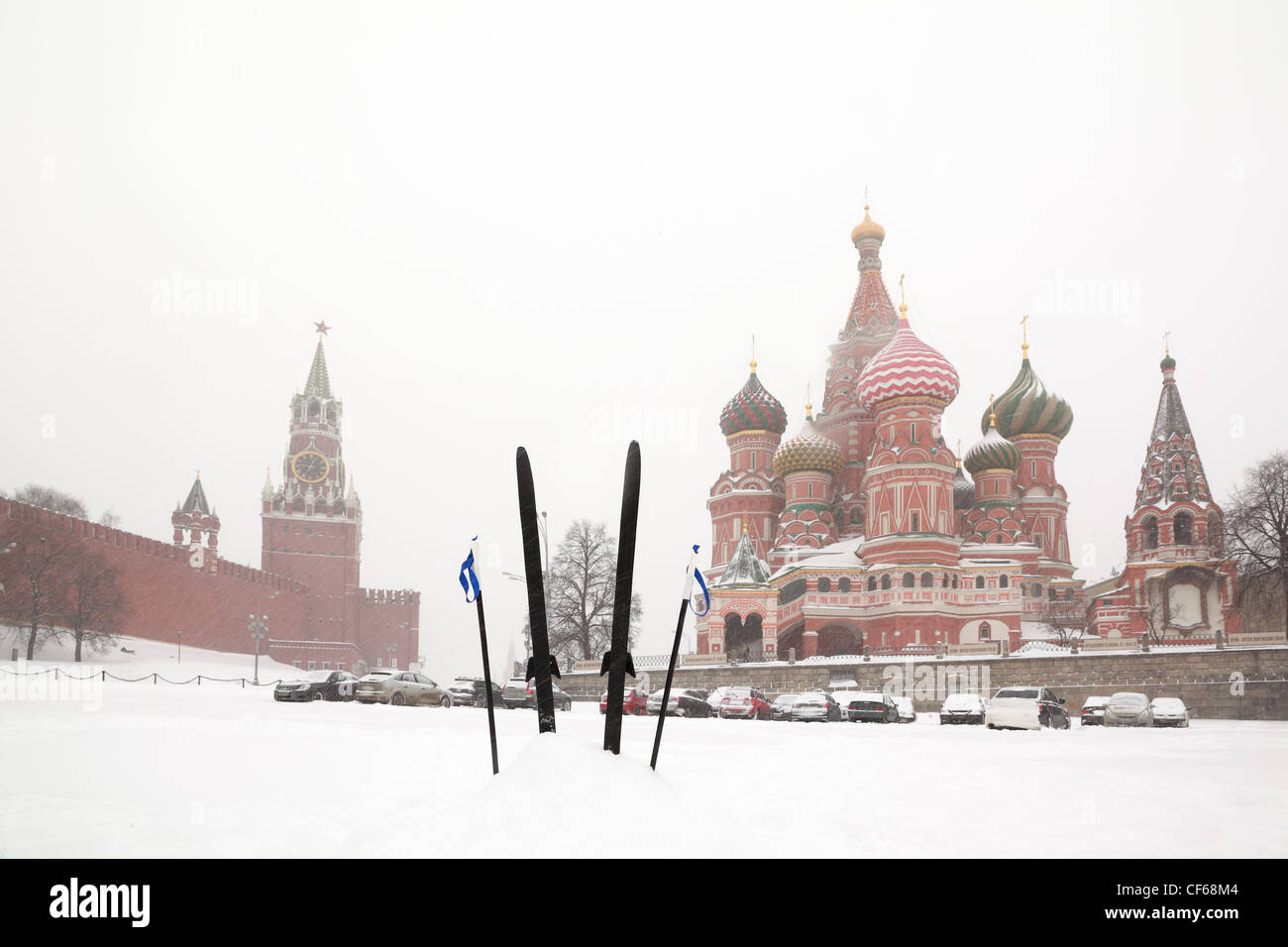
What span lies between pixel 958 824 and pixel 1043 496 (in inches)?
1893

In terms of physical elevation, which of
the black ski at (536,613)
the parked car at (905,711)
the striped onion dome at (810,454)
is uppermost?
the striped onion dome at (810,454)

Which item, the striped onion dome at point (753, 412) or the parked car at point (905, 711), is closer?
the parked car at point (905, 711)

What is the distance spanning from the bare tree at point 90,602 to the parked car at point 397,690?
26.3 meters

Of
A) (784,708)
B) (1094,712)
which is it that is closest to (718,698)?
(784,708)

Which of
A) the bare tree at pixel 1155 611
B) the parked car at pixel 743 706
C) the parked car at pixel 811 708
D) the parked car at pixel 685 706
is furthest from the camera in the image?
the bare tree at pixel 1155 611

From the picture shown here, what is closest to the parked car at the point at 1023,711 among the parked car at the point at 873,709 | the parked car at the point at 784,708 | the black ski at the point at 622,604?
the parked car at the point at 873,709

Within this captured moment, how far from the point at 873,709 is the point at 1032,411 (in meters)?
32.0

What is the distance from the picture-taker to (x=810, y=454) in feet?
170

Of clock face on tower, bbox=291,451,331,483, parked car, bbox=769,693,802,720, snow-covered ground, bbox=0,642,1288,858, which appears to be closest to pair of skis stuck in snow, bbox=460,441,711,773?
snow-covered ground, bbox=0,642,1288,858

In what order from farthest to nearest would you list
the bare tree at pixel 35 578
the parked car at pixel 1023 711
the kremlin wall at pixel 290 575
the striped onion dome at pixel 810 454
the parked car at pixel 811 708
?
the kremlin wall at pixel 290 575, the striped onion dome at pixel 810 454, the bare tree at pixel 35 578, the parked car at pixel 811 708, the parked car at pixel 1023 711

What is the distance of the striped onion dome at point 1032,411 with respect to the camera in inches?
2063

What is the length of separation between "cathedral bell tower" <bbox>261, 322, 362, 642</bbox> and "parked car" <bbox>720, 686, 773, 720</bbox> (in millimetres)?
60263

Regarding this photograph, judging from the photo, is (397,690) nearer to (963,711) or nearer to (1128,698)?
(963,711)

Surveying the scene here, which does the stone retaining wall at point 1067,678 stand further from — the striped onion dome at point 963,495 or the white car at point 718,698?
the striped onion dome at point 963,495
